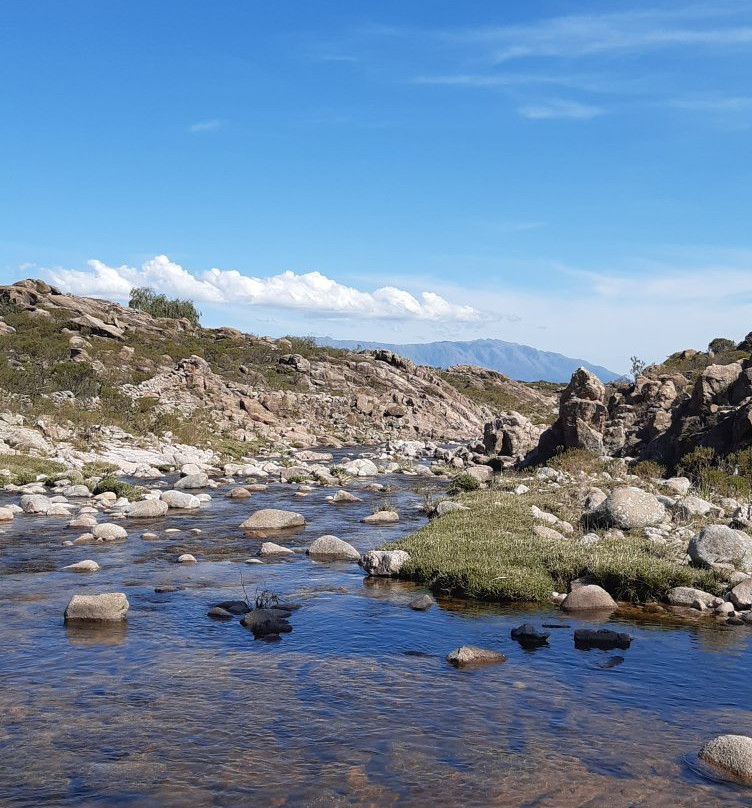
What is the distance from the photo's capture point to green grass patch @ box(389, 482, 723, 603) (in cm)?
1689

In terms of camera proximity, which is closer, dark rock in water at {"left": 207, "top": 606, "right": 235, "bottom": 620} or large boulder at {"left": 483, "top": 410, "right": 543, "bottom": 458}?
dark rock in water at {"left": 207, "top": 606, "right": 235, "bottom": 620}

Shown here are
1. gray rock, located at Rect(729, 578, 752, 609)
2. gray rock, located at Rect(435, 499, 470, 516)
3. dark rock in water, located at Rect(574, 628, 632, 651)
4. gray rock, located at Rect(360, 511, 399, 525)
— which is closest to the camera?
dark rock in water, located at Rect(574, 628, 632, 651)

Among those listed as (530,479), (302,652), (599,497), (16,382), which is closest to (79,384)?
(16,382)

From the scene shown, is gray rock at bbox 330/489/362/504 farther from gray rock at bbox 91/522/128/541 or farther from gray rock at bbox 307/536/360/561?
gray rock at bbox 91/522/128/541

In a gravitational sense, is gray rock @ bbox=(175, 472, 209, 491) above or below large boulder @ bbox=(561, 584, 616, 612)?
below

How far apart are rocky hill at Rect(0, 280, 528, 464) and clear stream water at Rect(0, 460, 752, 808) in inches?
1301

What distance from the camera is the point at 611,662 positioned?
42.3ft

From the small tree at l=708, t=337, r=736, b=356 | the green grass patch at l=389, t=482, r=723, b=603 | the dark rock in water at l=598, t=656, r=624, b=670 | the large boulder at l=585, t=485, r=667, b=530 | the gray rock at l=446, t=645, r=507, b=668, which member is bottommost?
the gray rock at l=446, t=645, r=507, b=668

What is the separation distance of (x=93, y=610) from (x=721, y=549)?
14.8 m

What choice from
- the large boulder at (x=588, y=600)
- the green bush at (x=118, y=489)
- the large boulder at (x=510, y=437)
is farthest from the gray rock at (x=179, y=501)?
the large boulder at (x=510, y=437)

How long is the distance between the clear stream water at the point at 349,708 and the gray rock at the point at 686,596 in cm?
115

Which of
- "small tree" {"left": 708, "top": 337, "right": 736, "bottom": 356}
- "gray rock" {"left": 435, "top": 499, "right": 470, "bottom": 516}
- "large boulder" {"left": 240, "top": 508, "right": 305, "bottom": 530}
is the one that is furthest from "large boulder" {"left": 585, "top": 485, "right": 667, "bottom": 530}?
"small tree" {"left": 708, "top": 337, "right": 736, "bottom": 356}

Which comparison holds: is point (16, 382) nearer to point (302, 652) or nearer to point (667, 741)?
point (302, 652)

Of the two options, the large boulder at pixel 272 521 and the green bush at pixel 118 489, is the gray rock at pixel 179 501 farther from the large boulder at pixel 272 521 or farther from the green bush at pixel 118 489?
the large boulder at pixel 272 521
